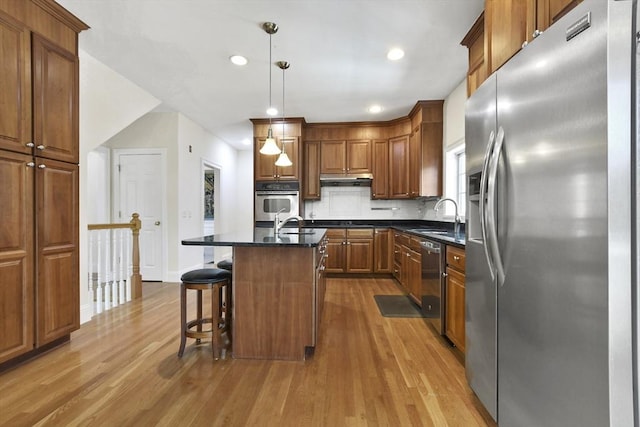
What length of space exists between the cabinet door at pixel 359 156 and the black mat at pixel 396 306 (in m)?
2.27

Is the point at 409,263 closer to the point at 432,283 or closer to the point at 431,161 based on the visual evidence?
the point at 432,283

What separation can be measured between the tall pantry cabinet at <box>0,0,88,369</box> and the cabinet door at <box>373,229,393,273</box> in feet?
12.5

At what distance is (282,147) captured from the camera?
16.3ft

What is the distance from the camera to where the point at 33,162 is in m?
2.14

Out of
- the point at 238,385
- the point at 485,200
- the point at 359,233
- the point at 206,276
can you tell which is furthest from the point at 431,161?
the point at 238,385

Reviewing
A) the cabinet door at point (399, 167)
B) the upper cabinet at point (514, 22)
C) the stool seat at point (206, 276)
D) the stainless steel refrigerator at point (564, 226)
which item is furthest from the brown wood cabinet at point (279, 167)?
the stainless steel refrigerator at point (564, 226)

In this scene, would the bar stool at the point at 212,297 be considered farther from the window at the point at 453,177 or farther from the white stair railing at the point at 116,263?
the window at the point at 453,177

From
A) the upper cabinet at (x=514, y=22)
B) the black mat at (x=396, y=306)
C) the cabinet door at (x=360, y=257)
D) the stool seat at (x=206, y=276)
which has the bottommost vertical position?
the black mat at (x=396, y=306)

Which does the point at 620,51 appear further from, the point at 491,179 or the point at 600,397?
the point at 600,397

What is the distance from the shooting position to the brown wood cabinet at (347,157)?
5.21 meters

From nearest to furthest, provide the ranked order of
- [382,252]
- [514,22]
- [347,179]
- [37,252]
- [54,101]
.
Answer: [514,22], [37,252], [54,101], [382,252], [347,179]

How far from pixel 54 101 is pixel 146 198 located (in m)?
2.52

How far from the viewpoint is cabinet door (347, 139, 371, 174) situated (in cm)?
521

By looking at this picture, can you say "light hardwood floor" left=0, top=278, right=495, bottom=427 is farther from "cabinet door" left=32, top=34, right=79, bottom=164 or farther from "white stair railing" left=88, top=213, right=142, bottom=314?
"cabinet door" left=32, top=34, right=79, bottom=164
